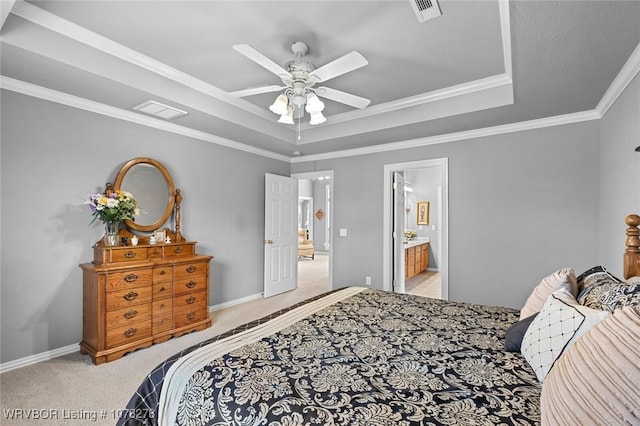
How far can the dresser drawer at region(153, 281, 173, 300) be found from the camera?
122 inches

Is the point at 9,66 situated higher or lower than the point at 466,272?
higher

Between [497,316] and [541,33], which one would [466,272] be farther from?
[541,33]

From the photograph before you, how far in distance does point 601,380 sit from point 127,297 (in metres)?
3.31

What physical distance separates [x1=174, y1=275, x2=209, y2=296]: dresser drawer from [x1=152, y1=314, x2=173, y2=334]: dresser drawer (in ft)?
0.84

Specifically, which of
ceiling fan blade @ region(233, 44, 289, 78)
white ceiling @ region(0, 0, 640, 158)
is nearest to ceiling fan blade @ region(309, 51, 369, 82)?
ceiling fan blade @ region(233, 44, 289, 78)

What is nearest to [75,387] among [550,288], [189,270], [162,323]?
[162,323]

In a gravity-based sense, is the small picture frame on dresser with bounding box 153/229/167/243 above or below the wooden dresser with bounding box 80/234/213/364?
above

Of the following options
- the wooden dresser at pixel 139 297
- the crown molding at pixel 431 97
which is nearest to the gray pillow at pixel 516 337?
the crown molding at pixel 431 97

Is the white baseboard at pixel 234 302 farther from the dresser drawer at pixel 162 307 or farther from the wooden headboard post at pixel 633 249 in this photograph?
the wooden headboard post at pixel 633 249

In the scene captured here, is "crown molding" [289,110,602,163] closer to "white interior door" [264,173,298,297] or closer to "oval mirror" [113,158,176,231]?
"white interior door" [264,173,298,297]

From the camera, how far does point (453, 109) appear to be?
10.9 ft

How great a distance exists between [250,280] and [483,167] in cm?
369

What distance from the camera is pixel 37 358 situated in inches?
106

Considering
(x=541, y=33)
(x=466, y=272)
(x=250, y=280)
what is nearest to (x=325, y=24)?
(x=541, y=33)
